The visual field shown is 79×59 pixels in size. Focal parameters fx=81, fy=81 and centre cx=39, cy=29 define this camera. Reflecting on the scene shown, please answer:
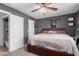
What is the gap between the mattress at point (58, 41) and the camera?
1.43 metres

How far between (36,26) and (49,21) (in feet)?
0.86

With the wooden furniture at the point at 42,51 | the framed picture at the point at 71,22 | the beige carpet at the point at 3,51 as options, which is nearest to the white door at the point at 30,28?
the wooden furniture at the point at 42,51

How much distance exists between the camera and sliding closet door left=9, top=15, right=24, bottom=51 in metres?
1.57

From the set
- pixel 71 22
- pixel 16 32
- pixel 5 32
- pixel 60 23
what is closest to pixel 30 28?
pixel 16 32

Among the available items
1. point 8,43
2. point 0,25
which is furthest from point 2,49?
point 0,25

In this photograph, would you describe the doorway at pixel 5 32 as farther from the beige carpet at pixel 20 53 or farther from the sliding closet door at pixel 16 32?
the beige carpet at pixel 20 53

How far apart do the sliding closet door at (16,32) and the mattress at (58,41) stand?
0.72 ft

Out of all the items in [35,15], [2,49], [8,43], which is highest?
[35,15]

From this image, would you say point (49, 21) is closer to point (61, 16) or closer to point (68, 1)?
point (61, 16)

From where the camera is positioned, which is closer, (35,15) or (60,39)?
(60,39)

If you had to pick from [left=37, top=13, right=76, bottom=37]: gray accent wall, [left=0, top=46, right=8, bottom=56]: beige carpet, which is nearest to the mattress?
[left=37, top=13, right=76, bottom=37]: gray accent wall

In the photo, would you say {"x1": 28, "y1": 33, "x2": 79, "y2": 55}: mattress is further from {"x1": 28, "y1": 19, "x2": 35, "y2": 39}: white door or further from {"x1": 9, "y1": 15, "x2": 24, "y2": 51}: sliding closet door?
{"x1": 9, "y1": 15, "x2": 24, "y2": 51}: sliding closet door

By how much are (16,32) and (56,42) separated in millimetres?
800

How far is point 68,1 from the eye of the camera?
1447 millimetres
